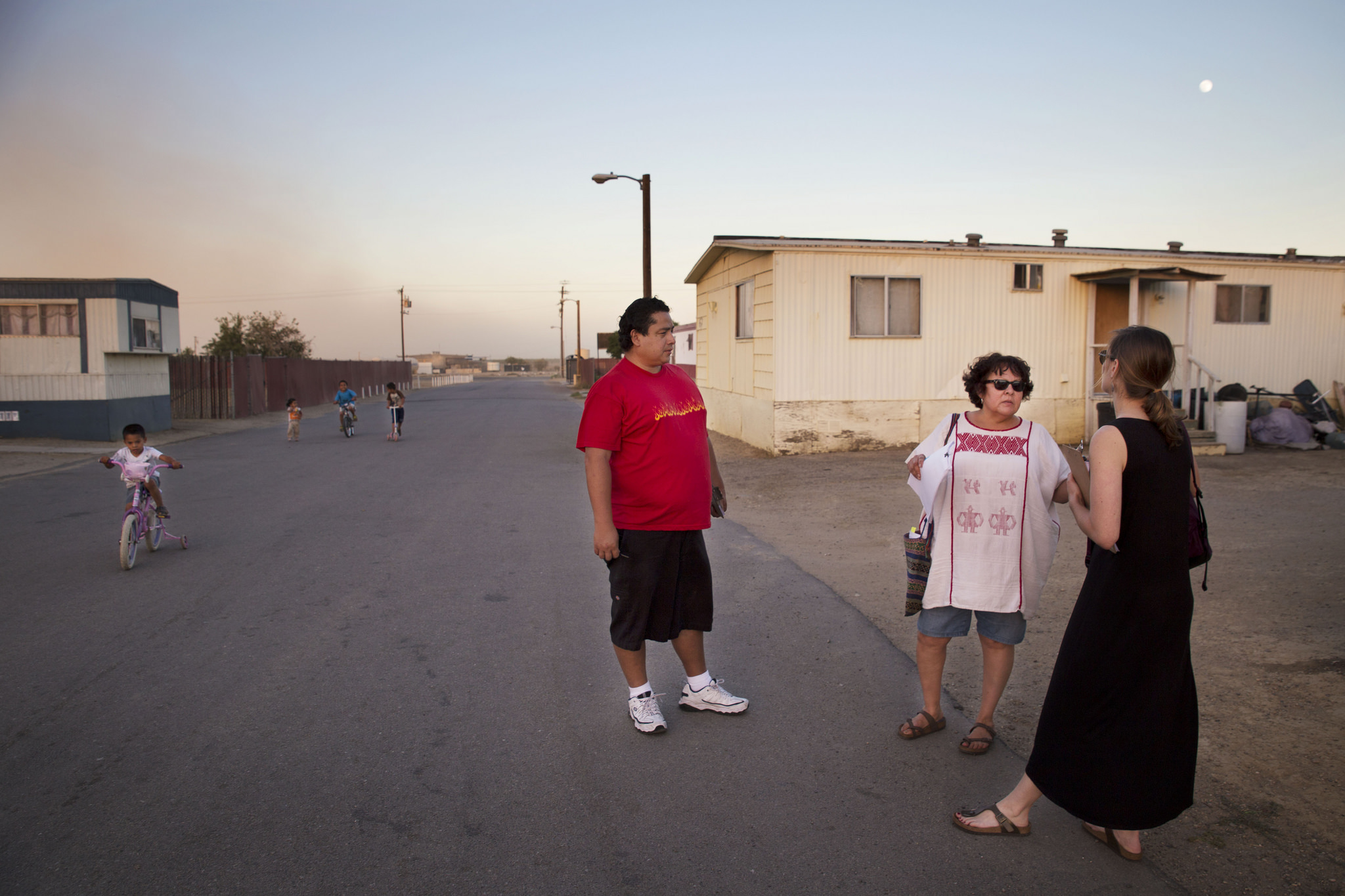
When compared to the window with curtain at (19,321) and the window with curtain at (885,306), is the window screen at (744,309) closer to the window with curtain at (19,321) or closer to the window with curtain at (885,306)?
the window with curtain at (885,306)

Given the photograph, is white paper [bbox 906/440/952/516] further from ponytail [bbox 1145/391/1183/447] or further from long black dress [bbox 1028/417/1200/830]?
ponytail [bbox 1145/391/1183/447]

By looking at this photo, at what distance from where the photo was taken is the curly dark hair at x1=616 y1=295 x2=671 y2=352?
3.73m

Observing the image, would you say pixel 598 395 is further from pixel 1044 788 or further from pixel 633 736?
pixel 1044 788

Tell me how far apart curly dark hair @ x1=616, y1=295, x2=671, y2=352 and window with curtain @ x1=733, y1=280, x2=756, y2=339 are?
12.6 m

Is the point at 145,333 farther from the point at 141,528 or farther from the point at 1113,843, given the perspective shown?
the point at 1113,843

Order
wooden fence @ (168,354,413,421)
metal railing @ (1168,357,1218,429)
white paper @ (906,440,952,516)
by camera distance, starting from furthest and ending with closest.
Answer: wooden fence @ (168,354,413,421) < metal railing @ (1168,357,1218,429) < white paper @ (906,440,952,516)

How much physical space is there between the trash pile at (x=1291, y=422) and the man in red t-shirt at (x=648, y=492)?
562 inches

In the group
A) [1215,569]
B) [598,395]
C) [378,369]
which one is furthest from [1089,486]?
[378,369]

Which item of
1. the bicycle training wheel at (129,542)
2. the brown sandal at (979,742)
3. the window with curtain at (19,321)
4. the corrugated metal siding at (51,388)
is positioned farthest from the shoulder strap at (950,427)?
the window with curtain at (19,321)

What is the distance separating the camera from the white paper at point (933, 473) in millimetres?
3352

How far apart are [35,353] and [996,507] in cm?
2115

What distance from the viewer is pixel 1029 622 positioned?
5355 mm

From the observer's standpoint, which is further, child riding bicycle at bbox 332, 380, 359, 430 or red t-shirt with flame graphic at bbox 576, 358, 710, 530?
child riding bicycle at bbox 332, 380, 359, 430

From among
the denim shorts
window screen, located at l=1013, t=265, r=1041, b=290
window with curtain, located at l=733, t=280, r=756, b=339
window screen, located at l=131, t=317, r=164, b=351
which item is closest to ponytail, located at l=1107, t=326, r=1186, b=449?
the denim shorts
